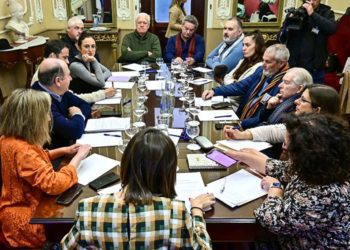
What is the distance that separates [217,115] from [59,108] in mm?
1017

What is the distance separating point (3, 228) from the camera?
1537 mm

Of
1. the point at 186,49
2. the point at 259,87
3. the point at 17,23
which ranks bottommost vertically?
the point at 259,87

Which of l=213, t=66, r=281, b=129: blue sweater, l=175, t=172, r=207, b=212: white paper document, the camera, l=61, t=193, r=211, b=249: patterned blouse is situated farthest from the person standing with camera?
l=61, t=193, r=211, b=249: patterned blouse

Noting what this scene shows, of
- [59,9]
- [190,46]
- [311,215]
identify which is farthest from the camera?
[59,9]

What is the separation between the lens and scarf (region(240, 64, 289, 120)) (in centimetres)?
259

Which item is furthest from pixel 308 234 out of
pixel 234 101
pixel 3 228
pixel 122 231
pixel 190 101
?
pixel 234 101

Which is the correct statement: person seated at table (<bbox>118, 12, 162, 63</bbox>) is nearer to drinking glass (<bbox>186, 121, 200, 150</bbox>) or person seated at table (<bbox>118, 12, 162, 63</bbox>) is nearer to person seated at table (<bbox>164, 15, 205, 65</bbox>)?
person seated at table (<bbox>164, 15, 205, 65</bbox>)

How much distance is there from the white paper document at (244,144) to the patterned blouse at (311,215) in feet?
1.94

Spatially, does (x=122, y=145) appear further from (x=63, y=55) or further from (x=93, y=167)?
(x=63, y=55)

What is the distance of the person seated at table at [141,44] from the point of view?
4.23m

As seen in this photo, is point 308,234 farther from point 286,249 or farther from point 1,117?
point 1,117

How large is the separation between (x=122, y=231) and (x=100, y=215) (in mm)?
83

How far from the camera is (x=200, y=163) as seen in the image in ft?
5.76

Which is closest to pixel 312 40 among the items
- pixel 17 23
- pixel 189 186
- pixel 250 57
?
pixel 250 57
